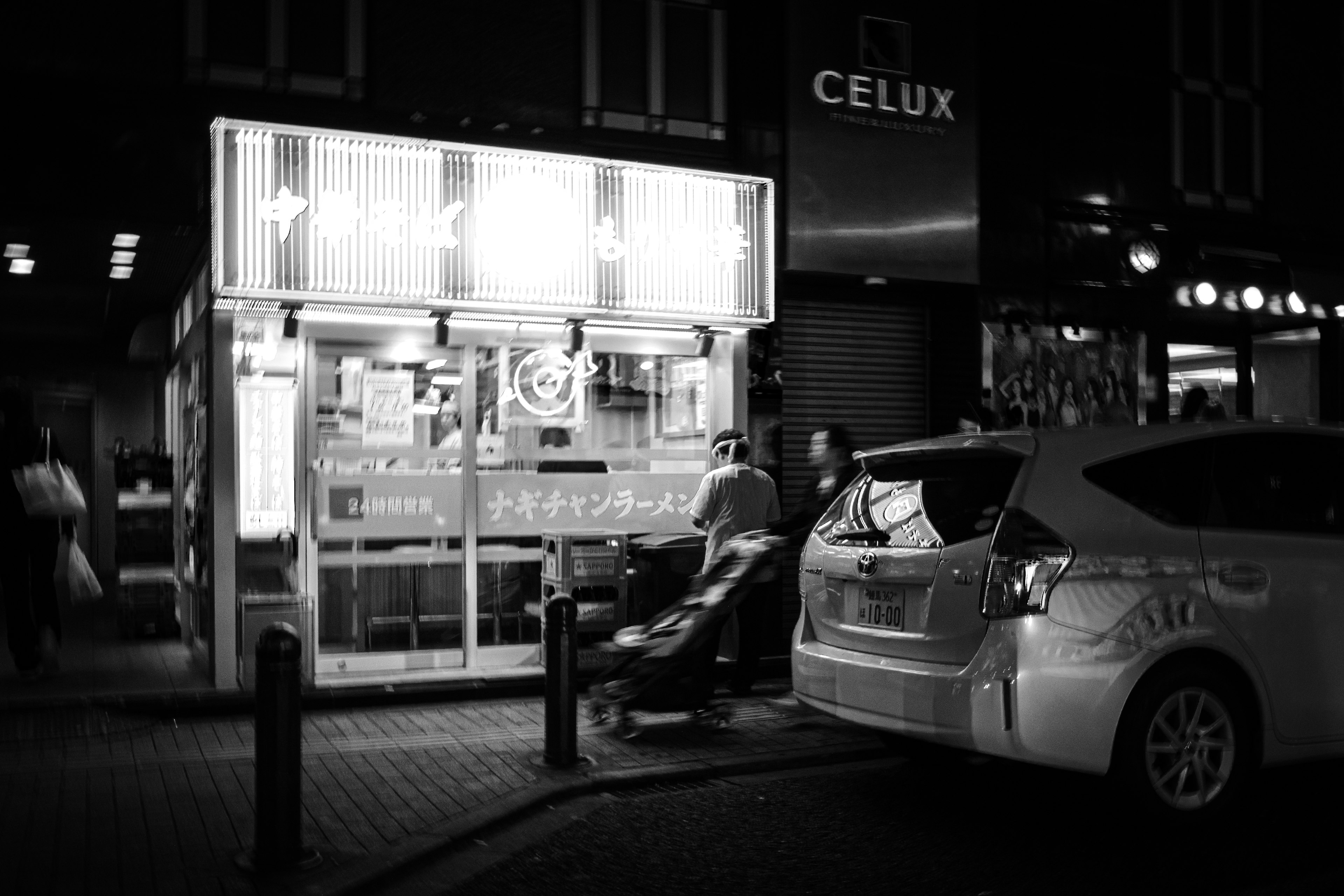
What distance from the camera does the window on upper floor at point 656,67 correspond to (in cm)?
984

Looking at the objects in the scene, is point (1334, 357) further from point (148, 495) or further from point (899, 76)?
point (148, 495)

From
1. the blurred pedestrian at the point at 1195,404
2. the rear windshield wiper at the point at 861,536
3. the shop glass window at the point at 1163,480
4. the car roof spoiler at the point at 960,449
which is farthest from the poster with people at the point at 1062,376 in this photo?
the shop glass window at the point at 1163,480

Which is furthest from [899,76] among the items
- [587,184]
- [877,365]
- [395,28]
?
[395,28]

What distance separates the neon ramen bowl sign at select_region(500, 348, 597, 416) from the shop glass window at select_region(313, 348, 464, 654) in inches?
19.9

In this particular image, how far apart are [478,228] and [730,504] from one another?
2778 mm

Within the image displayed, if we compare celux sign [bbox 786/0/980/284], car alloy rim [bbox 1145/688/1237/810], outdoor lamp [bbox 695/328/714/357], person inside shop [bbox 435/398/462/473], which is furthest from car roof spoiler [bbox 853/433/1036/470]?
celux sign [bbox 786/0/980/284]

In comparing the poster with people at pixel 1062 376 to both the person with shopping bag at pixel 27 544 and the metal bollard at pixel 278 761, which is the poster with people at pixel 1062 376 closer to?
the metal bollard at pixel 278 761

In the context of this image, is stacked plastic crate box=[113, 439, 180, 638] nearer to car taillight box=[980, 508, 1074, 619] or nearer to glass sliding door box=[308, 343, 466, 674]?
glass sliding door box=[308, 343, 466, 674]

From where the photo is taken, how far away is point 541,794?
242 inches

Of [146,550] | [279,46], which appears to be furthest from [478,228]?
[146,550]

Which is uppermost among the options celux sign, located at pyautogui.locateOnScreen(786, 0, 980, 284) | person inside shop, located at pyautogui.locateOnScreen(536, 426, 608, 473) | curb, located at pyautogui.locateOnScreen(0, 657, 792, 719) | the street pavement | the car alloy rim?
celux sign, located at pyautogui.locateOnScreen(786, 0, 980, 284)

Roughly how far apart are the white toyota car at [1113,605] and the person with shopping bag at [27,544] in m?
5.90

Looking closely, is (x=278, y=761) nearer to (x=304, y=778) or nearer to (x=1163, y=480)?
(x=304, y=778)

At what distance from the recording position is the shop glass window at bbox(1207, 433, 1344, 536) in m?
5.84
